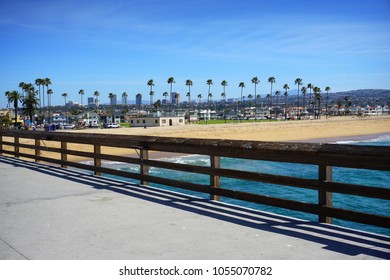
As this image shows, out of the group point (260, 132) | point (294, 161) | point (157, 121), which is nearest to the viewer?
point (294, 161)

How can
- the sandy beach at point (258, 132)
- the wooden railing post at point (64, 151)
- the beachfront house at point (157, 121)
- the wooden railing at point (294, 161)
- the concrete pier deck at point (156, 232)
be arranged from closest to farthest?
the concrete pier deck at point (156, 232) → the wooden railing at point (294, 161) → the wooden railing post at point (64, 151) → the sandy beach at point (258, 132) → the beachfront house at point (157, 121)

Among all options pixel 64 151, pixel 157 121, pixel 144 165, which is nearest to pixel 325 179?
pixel 144 165

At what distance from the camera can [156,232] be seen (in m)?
5.33

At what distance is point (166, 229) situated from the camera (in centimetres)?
545

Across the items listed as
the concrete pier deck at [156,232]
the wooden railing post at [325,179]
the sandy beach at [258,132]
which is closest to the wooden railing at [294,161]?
the wooden railing post at [325,179]

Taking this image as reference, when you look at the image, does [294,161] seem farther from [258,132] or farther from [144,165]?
[258,132]

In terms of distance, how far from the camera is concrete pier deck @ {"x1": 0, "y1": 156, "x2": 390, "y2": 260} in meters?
4.50

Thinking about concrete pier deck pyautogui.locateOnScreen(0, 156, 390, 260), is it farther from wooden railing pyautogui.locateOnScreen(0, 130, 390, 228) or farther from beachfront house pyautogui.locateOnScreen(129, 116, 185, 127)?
beachfront house pyautogui.locateOnScreen(129, 116, 185, 127)

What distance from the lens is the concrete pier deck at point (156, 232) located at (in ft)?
14.8

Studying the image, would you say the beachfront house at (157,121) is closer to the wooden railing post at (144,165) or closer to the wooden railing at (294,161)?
the wooden railing post at (144,165)

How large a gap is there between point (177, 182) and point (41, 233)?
2.80m

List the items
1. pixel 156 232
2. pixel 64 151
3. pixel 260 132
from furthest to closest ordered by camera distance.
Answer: pixel 260 132
pixel 64 151
pixel 156 232

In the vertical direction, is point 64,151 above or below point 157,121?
above
